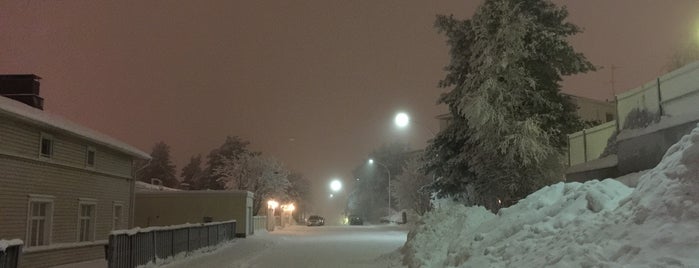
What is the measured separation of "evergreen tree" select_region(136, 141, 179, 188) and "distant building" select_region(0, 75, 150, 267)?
8803 cm

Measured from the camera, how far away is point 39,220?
19625 mm

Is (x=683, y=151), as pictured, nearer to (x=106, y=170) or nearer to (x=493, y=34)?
(x=493, y=34)

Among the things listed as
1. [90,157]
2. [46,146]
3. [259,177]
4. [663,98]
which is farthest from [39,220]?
[259,177]

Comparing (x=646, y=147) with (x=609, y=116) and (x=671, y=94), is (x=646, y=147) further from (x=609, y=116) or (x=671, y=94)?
(x=609, y=116)

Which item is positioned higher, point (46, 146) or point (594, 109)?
point (594, 109)

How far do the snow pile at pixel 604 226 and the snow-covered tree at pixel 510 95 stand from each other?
10.7 metres

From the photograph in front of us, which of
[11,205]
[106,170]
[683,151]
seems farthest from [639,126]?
[106,170]

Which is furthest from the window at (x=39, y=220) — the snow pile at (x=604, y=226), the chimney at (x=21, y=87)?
the snow pile at (x=604, y=226)

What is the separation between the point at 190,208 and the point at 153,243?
22.0 m

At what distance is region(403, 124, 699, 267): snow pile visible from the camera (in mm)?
6180

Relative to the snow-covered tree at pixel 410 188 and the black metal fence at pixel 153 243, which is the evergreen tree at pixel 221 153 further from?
the black metal fence at pixel 153 243

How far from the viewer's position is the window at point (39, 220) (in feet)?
61.6

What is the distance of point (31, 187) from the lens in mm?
18703

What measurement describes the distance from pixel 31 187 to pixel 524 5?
18.6 meters
